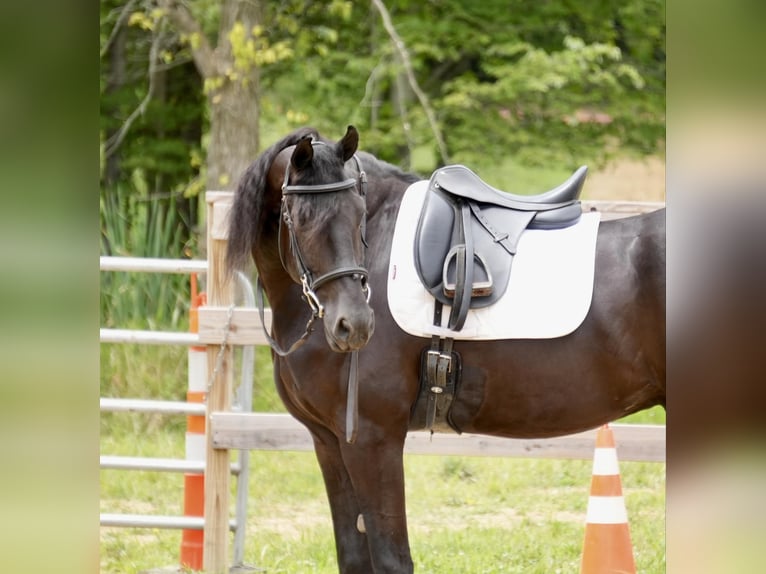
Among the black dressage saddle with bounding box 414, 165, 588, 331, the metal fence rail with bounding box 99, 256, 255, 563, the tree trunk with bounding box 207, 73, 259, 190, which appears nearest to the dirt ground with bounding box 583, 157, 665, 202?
the tree trunk with bounding box 207, 73, 259, 190

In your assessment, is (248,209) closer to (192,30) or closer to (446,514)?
(446,514)

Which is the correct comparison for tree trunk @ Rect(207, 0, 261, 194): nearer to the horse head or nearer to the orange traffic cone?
the orange traffic cone

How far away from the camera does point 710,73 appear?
2.06 ft

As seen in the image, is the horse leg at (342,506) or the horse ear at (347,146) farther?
the horse leg at (342,506)

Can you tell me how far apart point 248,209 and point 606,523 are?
206 centimetres

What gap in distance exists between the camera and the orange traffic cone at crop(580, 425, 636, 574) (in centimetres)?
374

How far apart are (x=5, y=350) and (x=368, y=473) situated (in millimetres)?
2342

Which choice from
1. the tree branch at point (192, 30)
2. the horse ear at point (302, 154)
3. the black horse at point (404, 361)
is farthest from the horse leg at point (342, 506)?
the tree branch at point (192, 30)

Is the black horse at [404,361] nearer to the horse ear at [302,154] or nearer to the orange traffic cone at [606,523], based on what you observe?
the horse ear at [302,154]

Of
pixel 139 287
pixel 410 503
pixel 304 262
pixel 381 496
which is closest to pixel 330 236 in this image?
pixel 304 262

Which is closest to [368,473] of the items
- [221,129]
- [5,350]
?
[5,350]

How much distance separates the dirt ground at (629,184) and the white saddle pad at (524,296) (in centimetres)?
1068

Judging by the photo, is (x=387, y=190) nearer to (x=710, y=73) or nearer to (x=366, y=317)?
(x=366, y=317)

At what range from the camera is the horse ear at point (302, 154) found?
2674mm
